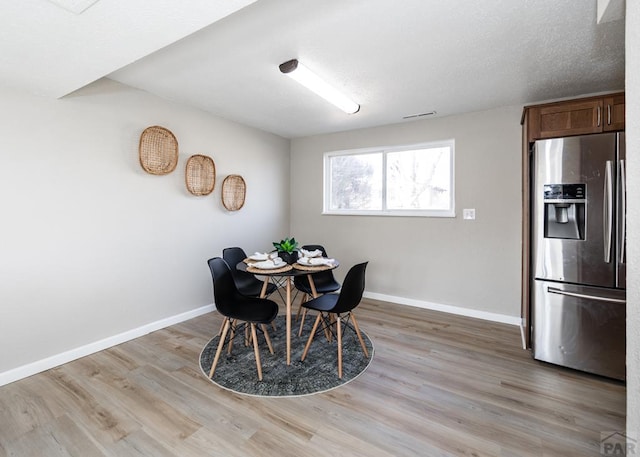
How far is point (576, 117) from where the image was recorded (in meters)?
2.41

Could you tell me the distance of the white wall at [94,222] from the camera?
2268 millimetres

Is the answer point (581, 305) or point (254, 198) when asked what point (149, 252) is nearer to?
point (254, 198)

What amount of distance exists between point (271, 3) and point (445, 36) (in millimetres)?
1165

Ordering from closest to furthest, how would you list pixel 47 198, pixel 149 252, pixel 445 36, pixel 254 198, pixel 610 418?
pixel 610 418, pixel 445 36, pixel 47 198, pixel 149 252, pixel 254 198

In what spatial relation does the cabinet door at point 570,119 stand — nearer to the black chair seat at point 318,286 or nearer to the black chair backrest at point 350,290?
the black chair backrest at point 350,290

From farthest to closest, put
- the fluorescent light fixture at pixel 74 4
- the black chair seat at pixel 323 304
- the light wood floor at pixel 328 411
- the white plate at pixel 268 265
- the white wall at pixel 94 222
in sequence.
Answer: the white plate at pixel 268 265 → the black chair seat at pixel 323 304 → the white wall at pixel 94 222 → the light wood floor at pixel 328 411 → the fluorescent light fixture at pixel 74 4

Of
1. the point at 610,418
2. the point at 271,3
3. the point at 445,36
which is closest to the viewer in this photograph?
the point at 271,3

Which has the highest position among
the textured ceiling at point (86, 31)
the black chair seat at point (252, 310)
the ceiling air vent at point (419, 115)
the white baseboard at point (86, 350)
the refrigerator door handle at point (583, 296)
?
the ceiling air vent at point (419, 115)

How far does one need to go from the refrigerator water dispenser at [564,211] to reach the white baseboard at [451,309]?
4.58 feet

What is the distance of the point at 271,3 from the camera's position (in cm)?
171

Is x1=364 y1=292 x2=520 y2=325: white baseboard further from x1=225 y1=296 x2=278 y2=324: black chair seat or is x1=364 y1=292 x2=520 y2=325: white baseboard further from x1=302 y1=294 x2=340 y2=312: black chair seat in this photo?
x1=225 y1=296 x2=278 y2=324: black chair seat

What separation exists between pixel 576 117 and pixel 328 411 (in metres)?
2.95

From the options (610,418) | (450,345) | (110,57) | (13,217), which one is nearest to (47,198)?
(13,217)

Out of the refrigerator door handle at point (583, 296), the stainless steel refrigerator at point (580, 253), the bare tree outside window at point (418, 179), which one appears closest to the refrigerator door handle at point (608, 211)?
the stainless steel refrigerator at point (580, 253)
